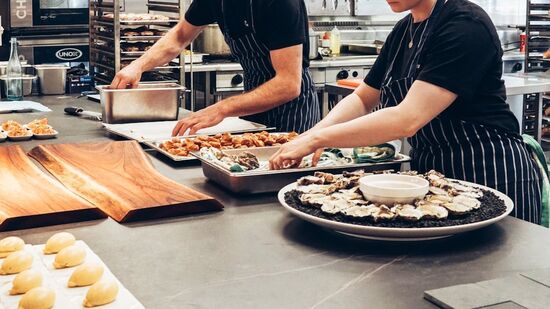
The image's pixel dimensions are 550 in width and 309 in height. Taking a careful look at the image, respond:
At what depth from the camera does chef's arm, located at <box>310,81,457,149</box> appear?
6.89 ft

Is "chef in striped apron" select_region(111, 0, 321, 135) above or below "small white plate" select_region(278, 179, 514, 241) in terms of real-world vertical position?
above

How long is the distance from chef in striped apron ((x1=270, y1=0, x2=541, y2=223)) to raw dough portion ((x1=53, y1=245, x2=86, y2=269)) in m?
0.75

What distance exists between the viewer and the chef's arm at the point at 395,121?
2.10 metres

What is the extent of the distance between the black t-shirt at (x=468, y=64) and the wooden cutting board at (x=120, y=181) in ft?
2.44

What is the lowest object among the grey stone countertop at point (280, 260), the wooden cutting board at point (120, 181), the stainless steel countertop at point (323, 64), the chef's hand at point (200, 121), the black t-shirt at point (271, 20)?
the grey stone countertop at point (280, 260)

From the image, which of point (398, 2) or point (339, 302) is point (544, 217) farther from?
point (339, 302)

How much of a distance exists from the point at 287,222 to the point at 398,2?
80 centimetres

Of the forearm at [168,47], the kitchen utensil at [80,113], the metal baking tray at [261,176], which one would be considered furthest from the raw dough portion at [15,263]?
the forearm at [168,47]

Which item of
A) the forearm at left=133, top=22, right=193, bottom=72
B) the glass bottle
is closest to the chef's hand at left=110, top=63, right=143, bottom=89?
the forearm at left=133, top=22, right=193, bottom=72

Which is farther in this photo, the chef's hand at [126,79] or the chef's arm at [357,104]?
the chef's hand at [126,79]

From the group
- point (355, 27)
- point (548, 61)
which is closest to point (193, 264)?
point (548, 61)

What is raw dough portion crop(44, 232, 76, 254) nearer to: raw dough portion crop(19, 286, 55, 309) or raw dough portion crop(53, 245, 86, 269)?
raw dough portion crop(53, 245, 86, 269)

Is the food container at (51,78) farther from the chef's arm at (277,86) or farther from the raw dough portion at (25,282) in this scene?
the raw dough portion at (25,282)

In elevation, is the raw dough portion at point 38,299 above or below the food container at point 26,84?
below
